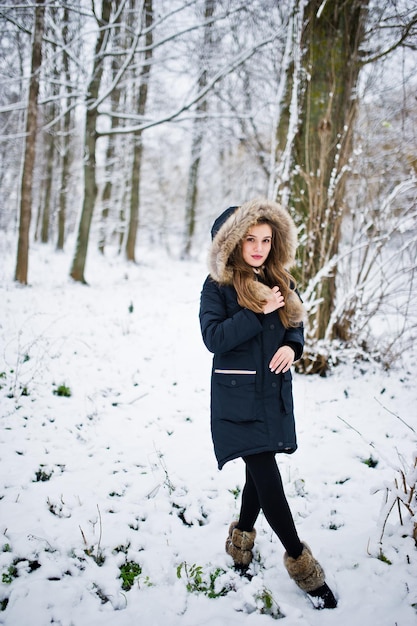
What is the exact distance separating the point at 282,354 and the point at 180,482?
1514 mm

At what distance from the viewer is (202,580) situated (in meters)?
1.90

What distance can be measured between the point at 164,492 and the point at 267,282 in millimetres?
1730

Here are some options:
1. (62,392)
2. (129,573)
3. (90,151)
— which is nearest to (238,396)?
(129,573)

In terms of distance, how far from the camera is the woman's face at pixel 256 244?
1.83 metres

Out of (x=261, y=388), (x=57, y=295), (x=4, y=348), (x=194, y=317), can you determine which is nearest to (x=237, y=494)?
(x=261, y=388)

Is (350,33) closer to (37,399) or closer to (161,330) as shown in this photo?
(161,330)

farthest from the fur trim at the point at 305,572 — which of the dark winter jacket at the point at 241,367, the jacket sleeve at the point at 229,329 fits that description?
the jacket sleeve at the point at 229,329

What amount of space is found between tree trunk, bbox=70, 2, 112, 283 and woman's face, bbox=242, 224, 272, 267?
6960 millimetres

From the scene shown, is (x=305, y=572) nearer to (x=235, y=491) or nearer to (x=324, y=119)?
(x=235, y=491)

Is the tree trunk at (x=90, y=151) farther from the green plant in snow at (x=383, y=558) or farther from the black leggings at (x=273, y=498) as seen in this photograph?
the green plant in snow at (x=383, y=558)

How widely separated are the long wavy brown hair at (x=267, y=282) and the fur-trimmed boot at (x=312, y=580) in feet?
3.92

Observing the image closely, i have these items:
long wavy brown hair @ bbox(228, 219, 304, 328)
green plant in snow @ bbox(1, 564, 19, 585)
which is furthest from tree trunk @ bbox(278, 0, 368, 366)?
green plant in snow @ bbox(1, 564, 19, 585)

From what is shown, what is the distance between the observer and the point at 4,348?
420 centimetres

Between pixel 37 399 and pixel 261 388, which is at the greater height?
pixel 261 388
